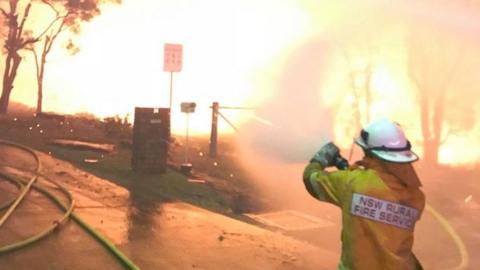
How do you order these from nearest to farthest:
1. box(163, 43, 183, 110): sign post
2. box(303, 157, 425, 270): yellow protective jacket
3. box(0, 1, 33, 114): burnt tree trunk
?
box(303, 157, 425, 270): yellow protective jacket < box(163, 43, 183, 110): sign post < box(0, 1, 33, 114): burnt tree trunk

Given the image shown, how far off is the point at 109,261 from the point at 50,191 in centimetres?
263

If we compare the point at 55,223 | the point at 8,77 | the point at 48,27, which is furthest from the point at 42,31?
the point at 55,223

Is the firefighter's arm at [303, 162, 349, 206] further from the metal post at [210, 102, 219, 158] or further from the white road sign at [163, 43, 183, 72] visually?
the metal post at [210, 102, 219, 158]

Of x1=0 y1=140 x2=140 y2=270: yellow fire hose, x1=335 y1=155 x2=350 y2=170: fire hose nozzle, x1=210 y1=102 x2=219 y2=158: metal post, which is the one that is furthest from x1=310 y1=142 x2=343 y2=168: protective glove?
x1=210 y1=102 x2=219 y2=158: metal post

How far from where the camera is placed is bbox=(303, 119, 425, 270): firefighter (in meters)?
2.91

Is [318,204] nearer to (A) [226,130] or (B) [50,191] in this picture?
(B) [50,191]

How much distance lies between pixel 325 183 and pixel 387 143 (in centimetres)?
40

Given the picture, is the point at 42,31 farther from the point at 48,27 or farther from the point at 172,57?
the point at 172,57

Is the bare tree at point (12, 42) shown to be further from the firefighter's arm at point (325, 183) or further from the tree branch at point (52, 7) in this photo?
the firefighter's arm at point (325, 183)

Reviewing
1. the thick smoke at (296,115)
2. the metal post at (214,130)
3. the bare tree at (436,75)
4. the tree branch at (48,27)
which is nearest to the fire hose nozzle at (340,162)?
the metal post at (214,130)

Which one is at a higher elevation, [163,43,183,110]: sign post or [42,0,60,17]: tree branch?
[42,0,60,17]: tree branch

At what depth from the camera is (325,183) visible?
10.1ft

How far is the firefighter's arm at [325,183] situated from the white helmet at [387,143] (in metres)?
0.21

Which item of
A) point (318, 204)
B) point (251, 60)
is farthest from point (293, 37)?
point (318, 204)
